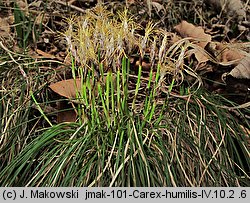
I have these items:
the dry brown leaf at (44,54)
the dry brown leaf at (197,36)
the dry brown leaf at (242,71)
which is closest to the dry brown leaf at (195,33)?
the dry brown leaf at (197,36)

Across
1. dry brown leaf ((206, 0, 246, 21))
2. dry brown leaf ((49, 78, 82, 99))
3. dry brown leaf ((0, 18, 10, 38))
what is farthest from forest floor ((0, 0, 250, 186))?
dry brown leaf ((206, 0, 246, 21))

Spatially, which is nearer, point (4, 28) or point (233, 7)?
point (4, 28)

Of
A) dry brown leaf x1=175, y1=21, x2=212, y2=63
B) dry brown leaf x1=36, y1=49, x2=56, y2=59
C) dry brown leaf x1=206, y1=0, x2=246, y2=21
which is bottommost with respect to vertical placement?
dry brown leaf x1=36, y1=49, x2=56, y2=59

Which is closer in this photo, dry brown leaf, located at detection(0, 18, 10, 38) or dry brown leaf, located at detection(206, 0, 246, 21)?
dry brown leaf, located at detection(0, 18, 10, 38)

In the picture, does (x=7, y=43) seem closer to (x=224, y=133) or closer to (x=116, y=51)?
(x=116, y=51)

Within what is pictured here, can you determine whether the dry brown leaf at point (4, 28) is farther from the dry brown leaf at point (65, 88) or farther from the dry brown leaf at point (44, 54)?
the dry brown leaf at point (65, 88)

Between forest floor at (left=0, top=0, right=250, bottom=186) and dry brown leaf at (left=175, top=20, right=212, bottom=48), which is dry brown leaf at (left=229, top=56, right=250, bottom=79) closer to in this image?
forest floor at (left=0, top=0, right=250, bottom=186)

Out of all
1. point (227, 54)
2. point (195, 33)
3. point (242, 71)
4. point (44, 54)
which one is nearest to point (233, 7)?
point (195, 33)

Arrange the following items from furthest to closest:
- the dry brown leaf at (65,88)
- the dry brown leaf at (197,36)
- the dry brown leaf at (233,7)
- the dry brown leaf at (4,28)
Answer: the dry brown leaf at (233,7)
the dry brown leaf at (4,28)
the dry brown leaf at (197,36)
the dry brown leaf at (65,88)

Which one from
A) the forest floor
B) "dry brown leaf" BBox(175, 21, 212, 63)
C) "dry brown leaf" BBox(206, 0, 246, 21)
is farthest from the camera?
"dry brown leaf" BBox(206, 0, 246, 21)

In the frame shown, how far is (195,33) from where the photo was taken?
2521mm

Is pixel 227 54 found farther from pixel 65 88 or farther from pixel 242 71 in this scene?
pixel 65 88

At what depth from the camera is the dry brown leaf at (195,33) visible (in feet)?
7.97

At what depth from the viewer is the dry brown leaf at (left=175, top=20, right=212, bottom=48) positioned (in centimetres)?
243
